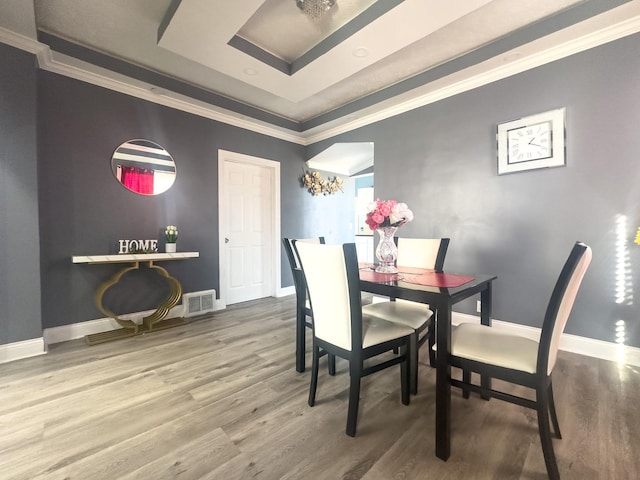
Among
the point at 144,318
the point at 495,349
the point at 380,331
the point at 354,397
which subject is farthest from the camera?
the point at 144,318

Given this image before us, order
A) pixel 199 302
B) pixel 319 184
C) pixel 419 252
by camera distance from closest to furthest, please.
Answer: pixel 419 252
pixel 199 302
pixel 319 184

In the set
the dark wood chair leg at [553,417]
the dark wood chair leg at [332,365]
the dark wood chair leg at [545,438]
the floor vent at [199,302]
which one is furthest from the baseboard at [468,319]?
the dark wood chair leg at [332,365]

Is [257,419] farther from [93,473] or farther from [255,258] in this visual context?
[255,258]

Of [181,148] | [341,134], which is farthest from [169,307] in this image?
[341,134]

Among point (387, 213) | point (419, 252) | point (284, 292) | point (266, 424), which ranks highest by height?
point (387, 213)

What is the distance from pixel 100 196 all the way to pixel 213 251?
4.43 feet

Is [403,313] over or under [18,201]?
under

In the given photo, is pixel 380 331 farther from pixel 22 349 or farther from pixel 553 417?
pixel 22 349

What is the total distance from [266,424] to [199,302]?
7.65 ft

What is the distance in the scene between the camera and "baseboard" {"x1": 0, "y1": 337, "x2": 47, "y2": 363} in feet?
7.29

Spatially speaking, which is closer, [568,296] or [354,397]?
[568,296]

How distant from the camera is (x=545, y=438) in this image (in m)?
1.12

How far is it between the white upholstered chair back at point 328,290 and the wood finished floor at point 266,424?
50 cm

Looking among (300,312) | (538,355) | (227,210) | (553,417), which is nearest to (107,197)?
(227,210)
